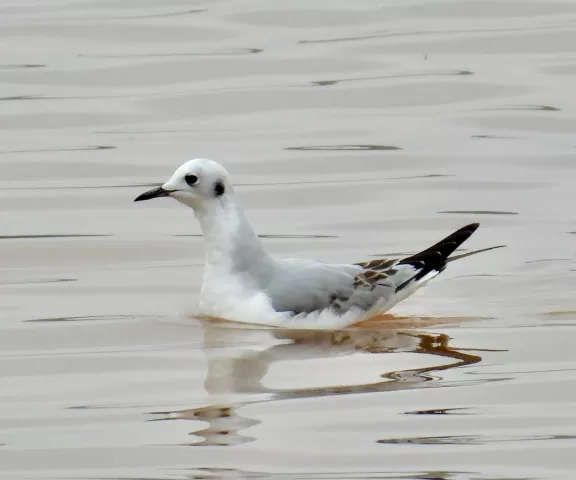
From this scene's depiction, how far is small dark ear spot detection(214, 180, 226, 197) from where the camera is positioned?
9594 millimetres

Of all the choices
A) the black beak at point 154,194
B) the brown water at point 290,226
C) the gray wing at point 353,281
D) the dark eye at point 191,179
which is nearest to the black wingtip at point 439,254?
the gray wing at point 353,281

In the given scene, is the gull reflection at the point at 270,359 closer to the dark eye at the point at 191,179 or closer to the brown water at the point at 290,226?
the brown water at the point at 290,226

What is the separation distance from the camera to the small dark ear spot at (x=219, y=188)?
31.5 ft

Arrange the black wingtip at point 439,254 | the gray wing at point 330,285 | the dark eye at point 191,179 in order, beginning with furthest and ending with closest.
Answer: the black wingtip at point 439,254 < the dark eye at point 191,179 < the gray wing at point 330,285

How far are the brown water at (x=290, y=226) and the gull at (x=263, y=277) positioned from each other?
0.52 ft

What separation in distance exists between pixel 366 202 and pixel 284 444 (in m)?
5.68

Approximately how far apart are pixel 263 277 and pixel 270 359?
907mm

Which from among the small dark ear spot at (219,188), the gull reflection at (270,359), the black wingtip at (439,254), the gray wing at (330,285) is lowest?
the gull reflection at (270,359)

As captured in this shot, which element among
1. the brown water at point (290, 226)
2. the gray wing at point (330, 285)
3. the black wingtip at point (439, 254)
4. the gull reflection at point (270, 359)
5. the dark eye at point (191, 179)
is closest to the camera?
the brown water at point (290, 226)

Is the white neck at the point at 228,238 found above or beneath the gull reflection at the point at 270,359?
above

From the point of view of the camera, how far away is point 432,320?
9.79m

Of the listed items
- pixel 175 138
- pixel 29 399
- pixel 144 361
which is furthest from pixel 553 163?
pixel 29 399

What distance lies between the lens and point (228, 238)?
9617 millimetres

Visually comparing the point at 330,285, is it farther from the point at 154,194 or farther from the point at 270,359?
the point at 154,194
